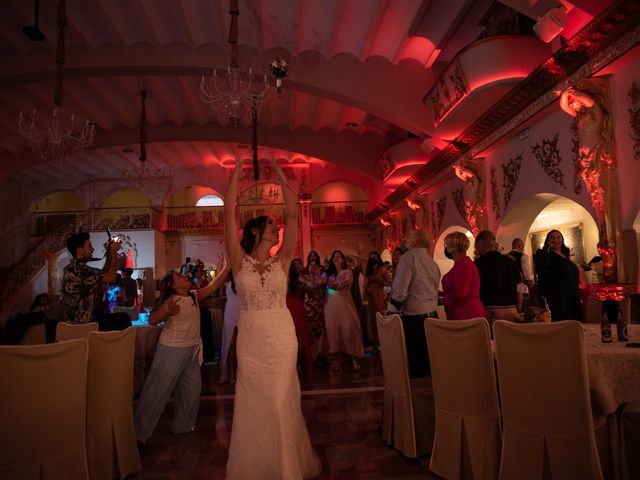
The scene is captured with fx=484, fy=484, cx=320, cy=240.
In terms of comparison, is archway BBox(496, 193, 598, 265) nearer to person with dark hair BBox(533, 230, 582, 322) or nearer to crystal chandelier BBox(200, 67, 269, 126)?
person with dark hair BBox(533, 230, 582, 322)

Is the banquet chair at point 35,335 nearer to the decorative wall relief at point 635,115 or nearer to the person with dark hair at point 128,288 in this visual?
the person with dark hair at point 128,288

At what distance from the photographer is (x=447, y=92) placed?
696 cm

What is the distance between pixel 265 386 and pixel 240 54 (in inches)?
250

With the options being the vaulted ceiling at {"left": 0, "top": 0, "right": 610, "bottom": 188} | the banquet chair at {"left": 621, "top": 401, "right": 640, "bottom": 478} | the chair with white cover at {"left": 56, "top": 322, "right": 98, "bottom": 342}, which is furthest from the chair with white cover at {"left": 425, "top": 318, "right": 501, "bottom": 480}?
the vaulted ceiling at {"left": 0, "top": 0, "right": 610, "bottom": 188}

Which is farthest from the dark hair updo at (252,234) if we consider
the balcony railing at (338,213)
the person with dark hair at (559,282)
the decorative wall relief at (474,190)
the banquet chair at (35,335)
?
the balcony railing at (338,213)

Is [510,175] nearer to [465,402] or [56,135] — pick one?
[465,402]

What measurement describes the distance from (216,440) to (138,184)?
14166mm

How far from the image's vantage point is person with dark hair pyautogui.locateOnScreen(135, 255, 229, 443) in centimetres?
375

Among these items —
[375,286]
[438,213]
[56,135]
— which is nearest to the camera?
[56,135]

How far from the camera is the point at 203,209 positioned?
725 inches

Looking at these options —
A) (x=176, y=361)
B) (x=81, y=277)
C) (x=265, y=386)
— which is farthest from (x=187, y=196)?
(x=265, y=386)

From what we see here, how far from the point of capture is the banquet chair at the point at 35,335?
4.49m

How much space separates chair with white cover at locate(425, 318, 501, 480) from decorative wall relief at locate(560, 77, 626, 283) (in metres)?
2.82

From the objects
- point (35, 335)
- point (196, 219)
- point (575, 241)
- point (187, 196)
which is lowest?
point (35, 335)
